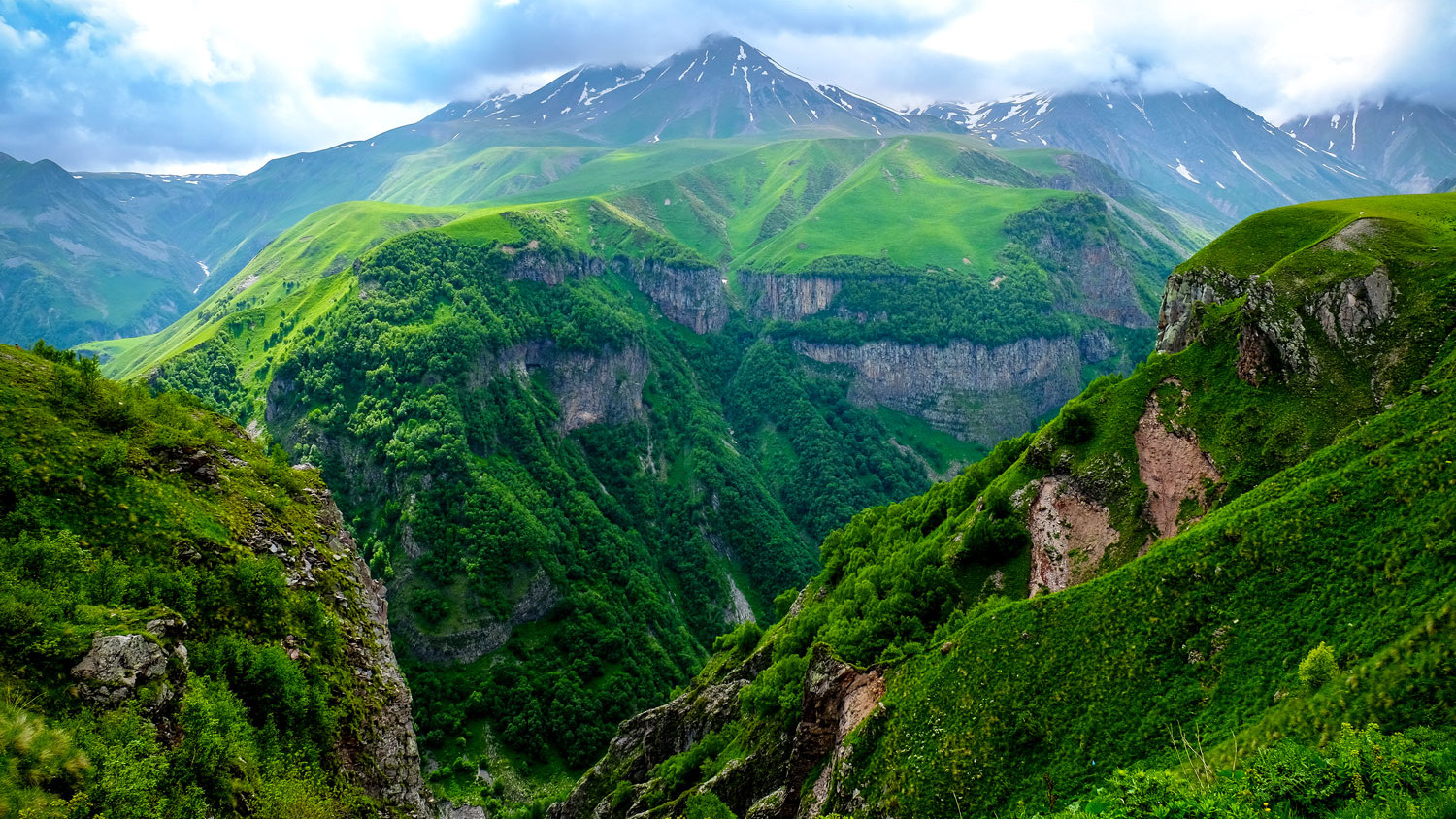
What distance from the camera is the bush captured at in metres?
25.5

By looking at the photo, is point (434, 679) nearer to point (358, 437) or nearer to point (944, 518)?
point (358, 437)

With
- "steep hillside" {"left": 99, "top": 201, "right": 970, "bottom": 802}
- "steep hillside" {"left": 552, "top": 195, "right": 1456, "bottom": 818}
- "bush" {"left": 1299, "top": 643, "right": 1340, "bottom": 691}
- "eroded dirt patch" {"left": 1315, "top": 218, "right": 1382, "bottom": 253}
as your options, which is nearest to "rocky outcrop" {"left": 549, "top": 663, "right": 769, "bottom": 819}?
"steep hillside" {"left": 552, "top": 195, "right": 1456, "bottom": 818}

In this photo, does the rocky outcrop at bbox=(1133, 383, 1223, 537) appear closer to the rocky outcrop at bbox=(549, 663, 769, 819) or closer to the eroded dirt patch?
the eroded dirt patch

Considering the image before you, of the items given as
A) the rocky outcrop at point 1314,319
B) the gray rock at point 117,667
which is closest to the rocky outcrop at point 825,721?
the gray rock at point 117,667

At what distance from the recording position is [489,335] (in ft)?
637

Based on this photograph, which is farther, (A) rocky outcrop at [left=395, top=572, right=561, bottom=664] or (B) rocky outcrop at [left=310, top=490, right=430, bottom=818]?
(A) rocky outcrop at [left=395, top=572, right=561, bottom=664]

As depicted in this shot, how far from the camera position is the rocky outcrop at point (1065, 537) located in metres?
50.0

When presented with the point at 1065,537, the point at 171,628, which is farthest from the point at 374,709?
the point at 1065,537

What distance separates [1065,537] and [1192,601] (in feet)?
61.9

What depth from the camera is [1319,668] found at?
2570 cm

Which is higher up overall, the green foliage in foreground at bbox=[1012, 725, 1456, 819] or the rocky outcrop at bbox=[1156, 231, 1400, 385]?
the rocky outcrop at bbox=[1156, 231, 1400, 385]

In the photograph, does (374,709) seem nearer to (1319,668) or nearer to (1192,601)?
(1192,601)

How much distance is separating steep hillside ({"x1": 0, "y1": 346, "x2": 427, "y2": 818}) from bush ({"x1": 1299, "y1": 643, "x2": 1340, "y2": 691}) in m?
42.2

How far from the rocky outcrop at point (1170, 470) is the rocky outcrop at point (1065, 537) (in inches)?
130
